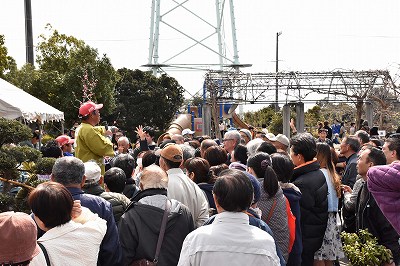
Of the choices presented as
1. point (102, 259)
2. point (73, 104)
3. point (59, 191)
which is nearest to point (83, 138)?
point (102, 259)

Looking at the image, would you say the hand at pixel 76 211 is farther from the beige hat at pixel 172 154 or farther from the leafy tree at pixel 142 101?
the leafy tree at pixel 142 101

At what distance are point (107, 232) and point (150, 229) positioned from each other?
0.34 metres

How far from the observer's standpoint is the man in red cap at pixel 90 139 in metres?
7.00

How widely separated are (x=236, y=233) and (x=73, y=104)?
28771 mm

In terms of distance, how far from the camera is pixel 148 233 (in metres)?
4.40

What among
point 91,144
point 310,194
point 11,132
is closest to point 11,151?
point 11,132

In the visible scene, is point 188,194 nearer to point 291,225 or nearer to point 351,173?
point 291,225

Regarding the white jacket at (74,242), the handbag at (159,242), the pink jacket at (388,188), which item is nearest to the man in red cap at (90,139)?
the handbag at (159,242)

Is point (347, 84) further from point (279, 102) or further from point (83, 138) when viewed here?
point (83, 138)

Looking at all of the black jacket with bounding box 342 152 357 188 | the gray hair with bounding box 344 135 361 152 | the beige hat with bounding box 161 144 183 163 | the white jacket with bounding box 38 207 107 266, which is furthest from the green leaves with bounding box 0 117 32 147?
the gray hair with bounding box 344 135 361 152

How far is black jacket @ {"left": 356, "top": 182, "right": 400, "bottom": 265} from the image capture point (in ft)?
18.2

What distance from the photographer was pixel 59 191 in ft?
11.5

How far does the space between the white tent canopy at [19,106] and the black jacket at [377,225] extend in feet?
20.5

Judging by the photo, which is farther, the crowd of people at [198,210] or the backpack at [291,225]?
the backpack at [291,225]
